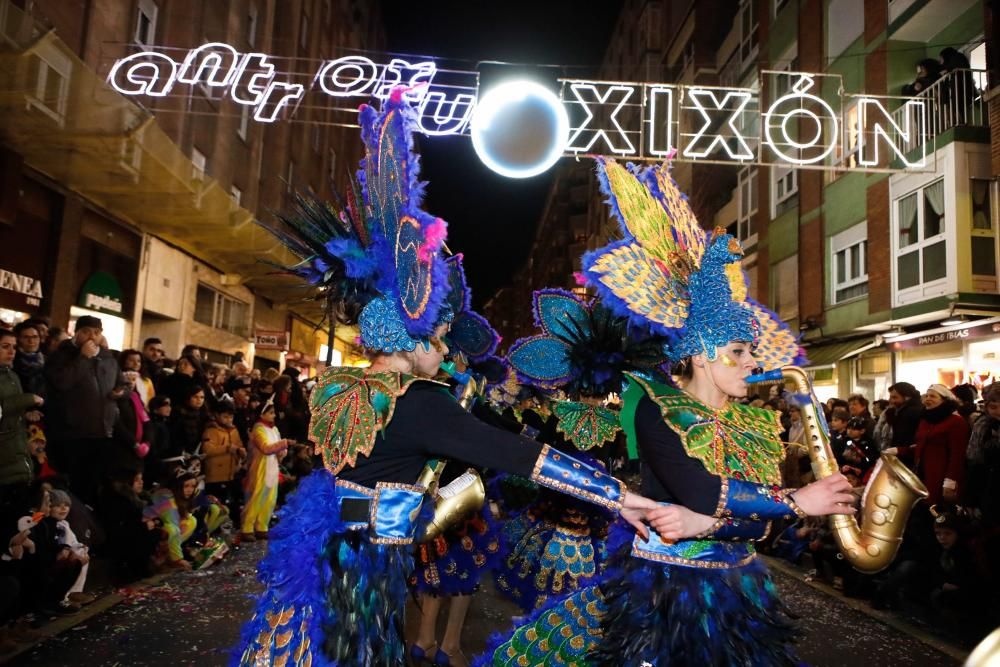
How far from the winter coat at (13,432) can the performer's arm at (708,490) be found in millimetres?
4879

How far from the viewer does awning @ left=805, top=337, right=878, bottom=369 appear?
15.4m

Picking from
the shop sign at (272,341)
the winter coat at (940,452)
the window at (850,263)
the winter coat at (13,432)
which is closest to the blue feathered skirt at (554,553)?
the winter coat at (13,432)

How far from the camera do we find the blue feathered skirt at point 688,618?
2625 millimetres

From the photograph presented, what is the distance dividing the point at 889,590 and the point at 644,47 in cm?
3227

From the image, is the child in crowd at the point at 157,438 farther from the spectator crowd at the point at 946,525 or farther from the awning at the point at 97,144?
the spectator crowd at the point at 946,525

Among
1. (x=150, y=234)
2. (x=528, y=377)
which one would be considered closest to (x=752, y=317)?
(x=528, y=377)

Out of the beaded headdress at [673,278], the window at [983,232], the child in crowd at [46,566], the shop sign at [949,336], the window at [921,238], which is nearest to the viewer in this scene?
the beaded headdress at [673,278]

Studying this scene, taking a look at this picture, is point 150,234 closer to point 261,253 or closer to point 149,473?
point 261,253

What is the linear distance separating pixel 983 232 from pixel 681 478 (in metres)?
12.9

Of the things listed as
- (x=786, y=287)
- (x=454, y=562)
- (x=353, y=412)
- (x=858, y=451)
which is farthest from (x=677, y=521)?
(x=786, y=287)

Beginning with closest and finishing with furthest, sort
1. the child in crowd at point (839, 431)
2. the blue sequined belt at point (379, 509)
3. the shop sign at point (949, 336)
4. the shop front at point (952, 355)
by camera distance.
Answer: the blue sequined belt at point (379, 509) → the child in crowd at point (839, 431) → the shop sign at point (949, 336) → the shop front at point (952, 355)

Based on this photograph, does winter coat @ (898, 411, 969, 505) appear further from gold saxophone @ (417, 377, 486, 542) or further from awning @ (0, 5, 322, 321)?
awning @ (0, 5, 322, 321)

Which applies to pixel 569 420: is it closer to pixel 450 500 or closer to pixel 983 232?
pixel 450 500

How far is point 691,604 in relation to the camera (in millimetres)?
2691
